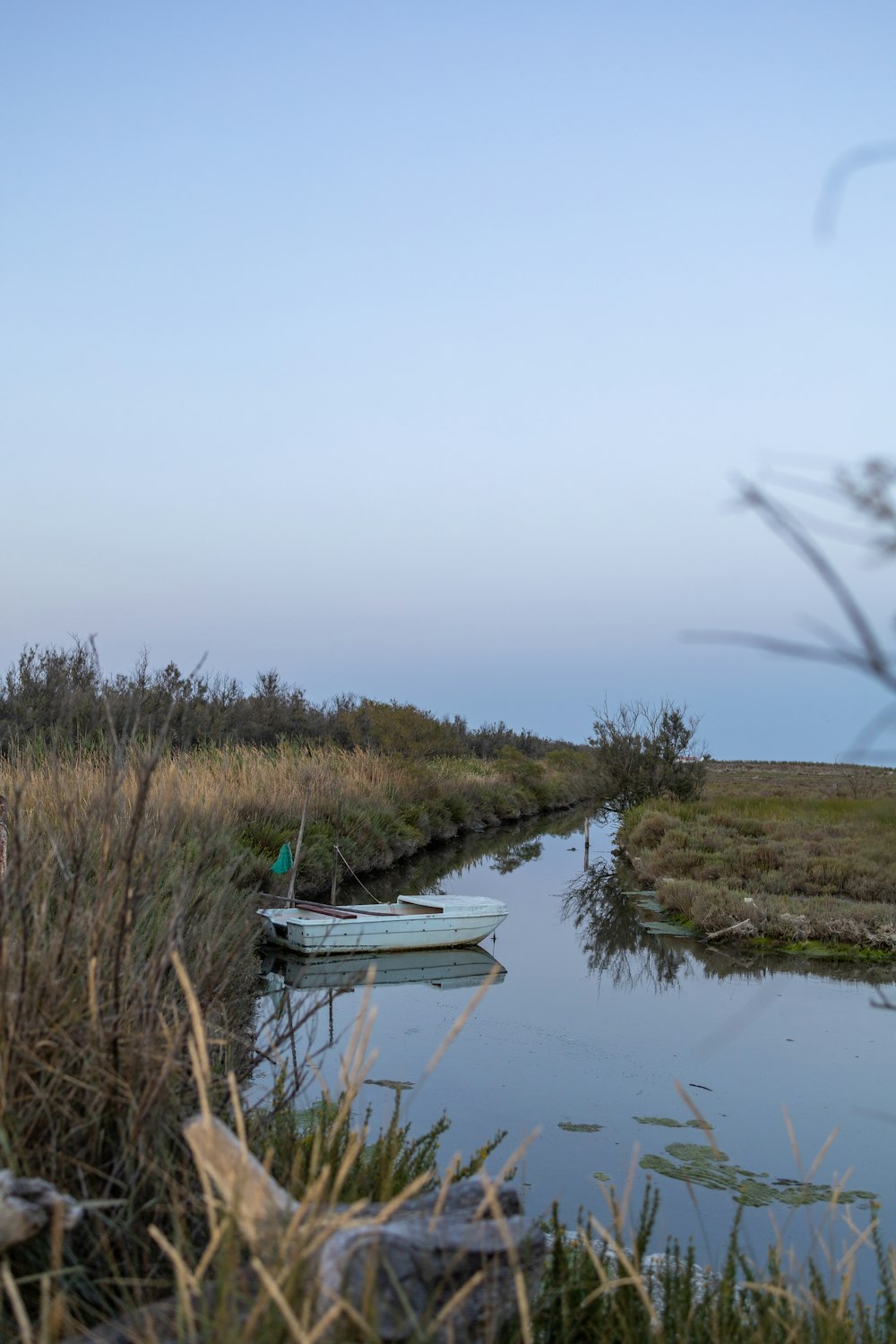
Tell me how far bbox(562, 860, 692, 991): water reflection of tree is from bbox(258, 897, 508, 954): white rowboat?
4.69ft

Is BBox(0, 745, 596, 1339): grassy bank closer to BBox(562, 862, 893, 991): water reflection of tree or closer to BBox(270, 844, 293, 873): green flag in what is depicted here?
BBox(270, 844, 293, 873): green flag

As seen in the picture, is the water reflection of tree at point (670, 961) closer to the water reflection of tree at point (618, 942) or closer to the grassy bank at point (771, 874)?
the water reflection of tree at point (618, 942)

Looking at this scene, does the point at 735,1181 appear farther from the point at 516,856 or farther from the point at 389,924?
the point at 516,856

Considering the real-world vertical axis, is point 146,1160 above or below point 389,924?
above

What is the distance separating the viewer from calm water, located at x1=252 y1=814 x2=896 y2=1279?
19.7 ft

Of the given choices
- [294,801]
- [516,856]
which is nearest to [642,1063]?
[294,801]

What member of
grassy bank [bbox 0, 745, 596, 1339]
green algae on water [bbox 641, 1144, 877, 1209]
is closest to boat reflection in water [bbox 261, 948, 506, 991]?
green algae on water [bbox 641, 1144, 877, 1209]

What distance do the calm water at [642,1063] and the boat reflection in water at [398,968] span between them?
2.4 inches

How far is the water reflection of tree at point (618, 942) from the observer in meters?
12.0

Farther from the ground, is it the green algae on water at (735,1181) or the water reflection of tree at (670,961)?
the water reflection of tree at (670,961)

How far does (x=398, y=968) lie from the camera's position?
12242 millimetres

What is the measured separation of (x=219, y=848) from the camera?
406 inches

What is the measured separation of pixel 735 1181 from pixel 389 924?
6.59m

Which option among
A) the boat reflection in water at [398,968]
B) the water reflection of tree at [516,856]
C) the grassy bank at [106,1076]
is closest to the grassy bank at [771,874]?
the water reflection of tree at [516,856]
